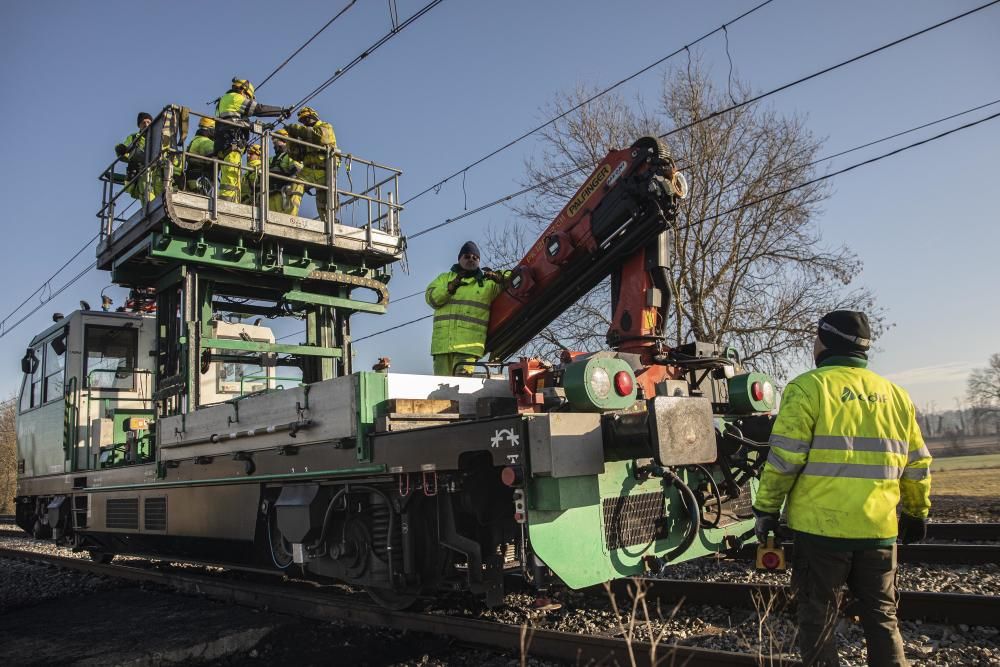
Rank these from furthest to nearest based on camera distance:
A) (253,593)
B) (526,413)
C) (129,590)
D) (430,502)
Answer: (129,590), (253,593), (430,502), (526,413)

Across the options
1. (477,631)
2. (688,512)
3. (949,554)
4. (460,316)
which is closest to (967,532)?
(949,554)

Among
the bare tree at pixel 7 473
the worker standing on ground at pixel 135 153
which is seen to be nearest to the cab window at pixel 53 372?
the worker standing on ground at pixel 135 153

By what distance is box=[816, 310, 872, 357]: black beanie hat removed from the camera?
3.34 meters

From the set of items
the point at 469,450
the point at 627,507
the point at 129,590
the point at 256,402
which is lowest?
the point at 129,590

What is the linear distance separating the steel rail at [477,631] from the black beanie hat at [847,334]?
1.42 meters

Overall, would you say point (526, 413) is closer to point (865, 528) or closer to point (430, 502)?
point (430, 502)

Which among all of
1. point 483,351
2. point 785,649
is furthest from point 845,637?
point 483,351

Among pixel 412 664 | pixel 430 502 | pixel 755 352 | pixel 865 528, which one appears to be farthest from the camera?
pixel 755 352

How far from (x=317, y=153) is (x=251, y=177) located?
100 centimetres

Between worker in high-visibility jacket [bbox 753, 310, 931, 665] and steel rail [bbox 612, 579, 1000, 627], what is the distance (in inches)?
34.1

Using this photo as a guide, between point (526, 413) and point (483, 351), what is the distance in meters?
2.71

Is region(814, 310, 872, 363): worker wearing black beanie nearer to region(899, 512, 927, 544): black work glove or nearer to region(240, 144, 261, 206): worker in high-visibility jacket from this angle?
region(899, 512, 927, 544): black work glove

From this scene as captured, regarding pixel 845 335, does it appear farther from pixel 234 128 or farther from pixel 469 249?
pixel 234 128

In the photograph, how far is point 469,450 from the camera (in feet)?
14.2
